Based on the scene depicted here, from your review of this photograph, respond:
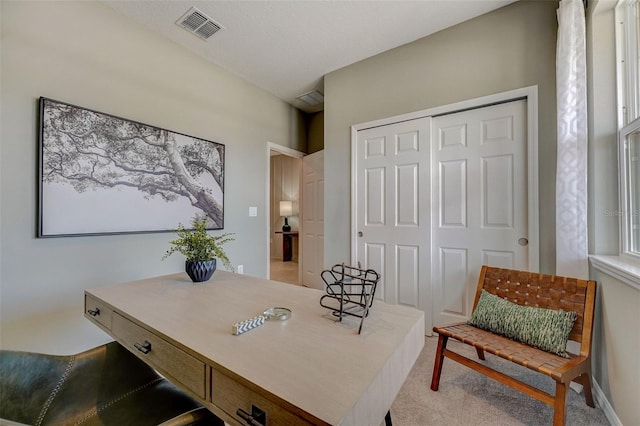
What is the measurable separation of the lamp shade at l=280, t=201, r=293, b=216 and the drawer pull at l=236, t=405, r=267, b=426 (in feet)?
19.1

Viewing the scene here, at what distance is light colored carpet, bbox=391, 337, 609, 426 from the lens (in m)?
1.44

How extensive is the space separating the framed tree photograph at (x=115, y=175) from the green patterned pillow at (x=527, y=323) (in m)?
2.58

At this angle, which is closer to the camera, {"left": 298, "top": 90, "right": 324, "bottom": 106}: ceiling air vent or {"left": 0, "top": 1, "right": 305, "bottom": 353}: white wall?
{"left": 0, "top": 1, "right": 305, "bottom": 353}: white wall

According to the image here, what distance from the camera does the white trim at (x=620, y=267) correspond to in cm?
120

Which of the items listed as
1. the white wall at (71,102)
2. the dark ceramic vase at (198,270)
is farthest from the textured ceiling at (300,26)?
the dark ceramic vase at (198,270)

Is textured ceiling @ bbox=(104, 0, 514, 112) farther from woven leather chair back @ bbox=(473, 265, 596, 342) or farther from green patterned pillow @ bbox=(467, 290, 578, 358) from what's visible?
green patterned pillow @ bbox=(467, 290, 578, 358)

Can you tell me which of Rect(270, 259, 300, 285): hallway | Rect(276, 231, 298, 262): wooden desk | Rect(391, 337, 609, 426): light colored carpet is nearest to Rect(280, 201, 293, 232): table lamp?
Rect(276, 231, 298, 262): wooden desk

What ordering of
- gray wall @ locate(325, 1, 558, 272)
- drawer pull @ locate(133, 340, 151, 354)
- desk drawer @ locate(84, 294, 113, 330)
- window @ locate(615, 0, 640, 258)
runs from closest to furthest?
drawer pull @ locate(133, 340, 151, 354), desk drawer @ locate(84, 294, 113, 330), window @ locate(615, 0, 640, 258), gray wall @ locate(325, 1, 558, 272)

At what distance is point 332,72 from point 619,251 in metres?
2.94

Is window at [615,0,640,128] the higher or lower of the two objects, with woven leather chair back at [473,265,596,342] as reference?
higher

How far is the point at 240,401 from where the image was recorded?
2.07 ft

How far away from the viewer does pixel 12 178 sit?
1.71 m

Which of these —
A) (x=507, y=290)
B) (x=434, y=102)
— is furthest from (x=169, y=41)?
(x=507, y=290)

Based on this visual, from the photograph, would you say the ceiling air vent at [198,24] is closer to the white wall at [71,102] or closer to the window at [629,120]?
the white wall at [71,102]
